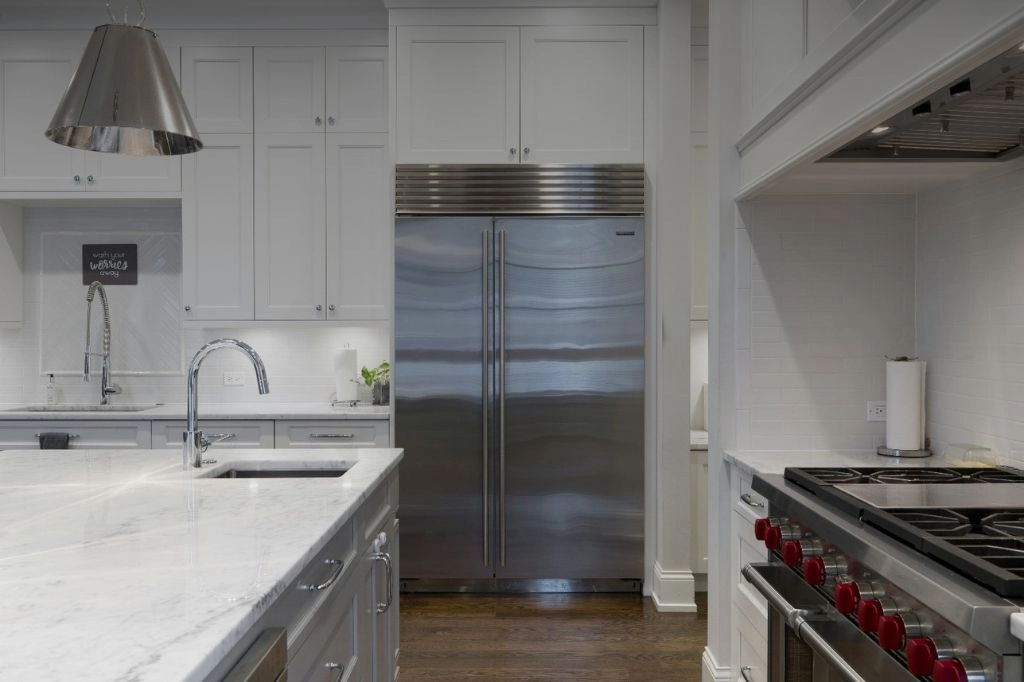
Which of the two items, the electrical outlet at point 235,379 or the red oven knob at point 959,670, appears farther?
the electrical outlet at point 235,379

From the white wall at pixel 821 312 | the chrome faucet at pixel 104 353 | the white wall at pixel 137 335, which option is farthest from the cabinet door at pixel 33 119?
the white wall at pixel 821 312

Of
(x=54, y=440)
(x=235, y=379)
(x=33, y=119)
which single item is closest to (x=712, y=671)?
(x=235, y=379)

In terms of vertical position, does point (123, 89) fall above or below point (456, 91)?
below

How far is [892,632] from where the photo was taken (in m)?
1.26

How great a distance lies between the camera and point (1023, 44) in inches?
46.9

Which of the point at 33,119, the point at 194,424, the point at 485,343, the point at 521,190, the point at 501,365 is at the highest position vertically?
the point at 33,119

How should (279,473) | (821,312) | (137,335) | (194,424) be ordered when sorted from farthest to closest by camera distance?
(137,335) → (821,312) → (279,473) → (194,424)

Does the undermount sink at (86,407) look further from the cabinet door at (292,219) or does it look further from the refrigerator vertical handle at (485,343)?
the refrigerator vertical handle at (485,343)

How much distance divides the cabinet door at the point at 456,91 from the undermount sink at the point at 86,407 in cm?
201

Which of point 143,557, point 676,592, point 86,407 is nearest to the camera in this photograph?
point 143,557

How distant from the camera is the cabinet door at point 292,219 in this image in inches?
154

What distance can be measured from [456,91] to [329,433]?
179 cm

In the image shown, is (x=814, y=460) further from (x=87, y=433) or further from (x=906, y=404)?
(x=87, y=433)

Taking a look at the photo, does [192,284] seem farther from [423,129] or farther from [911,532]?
[911,532]
